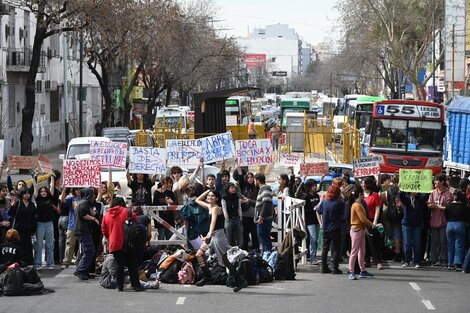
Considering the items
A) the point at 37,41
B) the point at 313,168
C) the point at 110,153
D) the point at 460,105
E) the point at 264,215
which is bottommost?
the point at 264,215

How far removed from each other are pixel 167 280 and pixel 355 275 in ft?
9.93

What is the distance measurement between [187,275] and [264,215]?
6.97ft

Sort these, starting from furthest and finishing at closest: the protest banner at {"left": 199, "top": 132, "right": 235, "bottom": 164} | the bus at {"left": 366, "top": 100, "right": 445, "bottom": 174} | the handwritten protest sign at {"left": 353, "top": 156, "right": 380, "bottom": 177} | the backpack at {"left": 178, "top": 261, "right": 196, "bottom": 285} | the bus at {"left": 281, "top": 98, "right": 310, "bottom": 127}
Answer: the bus at {"left": 281, "top": 98, "right": 310, "bottom": 127}, the bus at {"left": 366, "top": 100, "right": 445, "bottom": 174}, the protest banner at {"left": 199, "top": 132, "right": 235, "bottom": 164}, the handwritten protest sign at {"left": 353, "top": 156, "right": 380, "bottom": 177}, the backpack at {"left": 178, "top": 261, "right": 196, "bottom": 285}

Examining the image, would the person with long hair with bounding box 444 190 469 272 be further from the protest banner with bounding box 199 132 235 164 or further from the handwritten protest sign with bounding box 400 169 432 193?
the protest banner with bounding box 199 132 235 164

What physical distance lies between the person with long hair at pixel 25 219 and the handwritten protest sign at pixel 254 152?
6886 millimetres

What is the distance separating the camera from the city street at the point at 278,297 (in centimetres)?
1498

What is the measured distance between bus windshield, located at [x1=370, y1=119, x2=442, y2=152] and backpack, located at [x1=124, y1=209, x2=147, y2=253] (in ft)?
67.9

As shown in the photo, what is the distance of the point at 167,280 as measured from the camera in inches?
682

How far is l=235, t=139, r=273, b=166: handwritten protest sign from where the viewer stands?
2412cm

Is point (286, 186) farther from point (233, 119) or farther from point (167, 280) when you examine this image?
point (233, 119)

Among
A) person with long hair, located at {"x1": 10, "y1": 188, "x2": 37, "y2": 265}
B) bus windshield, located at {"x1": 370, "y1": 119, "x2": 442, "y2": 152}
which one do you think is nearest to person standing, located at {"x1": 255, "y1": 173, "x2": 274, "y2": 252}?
person with long hair, located at {"x1": 10, "y1": 188, "x2": 37, "y2": 265}

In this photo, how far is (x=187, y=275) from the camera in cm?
1714

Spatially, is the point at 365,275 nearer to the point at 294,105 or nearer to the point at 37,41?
the point at 37,41

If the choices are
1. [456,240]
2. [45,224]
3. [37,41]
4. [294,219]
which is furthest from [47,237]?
[37,41]
